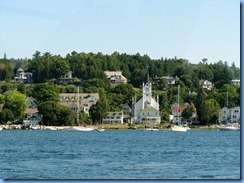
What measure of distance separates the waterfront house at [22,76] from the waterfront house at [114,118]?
7.14 m

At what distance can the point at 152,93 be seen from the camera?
1802 inches

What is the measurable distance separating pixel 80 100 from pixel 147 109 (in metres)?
4.66

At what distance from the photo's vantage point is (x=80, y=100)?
1750 inches

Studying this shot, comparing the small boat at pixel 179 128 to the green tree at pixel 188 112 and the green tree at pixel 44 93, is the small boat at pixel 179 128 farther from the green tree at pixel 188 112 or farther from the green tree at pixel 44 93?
the green tree at pixel 44 93

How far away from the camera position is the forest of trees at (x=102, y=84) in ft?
119

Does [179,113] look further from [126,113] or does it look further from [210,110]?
[126,113]

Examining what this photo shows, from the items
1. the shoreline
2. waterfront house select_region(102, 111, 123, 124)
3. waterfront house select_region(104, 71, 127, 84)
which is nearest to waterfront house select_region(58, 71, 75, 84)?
waterfront house select_region(104, 71, 127, 84)

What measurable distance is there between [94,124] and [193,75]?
5869mm

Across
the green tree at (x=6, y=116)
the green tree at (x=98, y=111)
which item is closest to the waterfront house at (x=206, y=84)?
the green tree at (x=98, y=111)

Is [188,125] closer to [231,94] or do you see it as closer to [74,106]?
[231,94]

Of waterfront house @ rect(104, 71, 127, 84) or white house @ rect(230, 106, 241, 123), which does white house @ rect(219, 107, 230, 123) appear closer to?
white house @ rect(230, 106, 241, 123)

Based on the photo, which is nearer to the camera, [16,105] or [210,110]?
[210,110]

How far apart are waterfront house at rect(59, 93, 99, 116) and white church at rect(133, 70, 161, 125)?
237cm

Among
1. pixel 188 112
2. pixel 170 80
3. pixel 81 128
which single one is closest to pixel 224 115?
pixel 188 112
